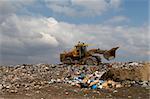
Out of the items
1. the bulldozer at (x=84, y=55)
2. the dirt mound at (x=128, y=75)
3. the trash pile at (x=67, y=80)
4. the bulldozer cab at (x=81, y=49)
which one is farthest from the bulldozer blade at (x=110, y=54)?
the dirt mound at (x=128, y=75)

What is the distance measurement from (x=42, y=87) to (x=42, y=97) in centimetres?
230

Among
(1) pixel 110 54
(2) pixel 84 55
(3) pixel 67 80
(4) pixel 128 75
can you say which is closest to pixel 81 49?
(2) pixel 84 55

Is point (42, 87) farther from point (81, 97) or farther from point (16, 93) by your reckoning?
point (81, 97)

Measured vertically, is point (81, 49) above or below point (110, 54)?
above

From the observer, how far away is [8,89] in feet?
47.9

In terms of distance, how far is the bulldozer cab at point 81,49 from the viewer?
26188 millimetres

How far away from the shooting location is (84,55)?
86.3ft

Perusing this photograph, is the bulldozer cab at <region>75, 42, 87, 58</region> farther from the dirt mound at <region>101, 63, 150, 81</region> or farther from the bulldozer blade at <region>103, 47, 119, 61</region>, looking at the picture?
the dirt mound at <region>101, 63, 150, 81</region>

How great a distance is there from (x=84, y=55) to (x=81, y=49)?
1.75 ft

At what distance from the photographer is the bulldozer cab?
2619cm

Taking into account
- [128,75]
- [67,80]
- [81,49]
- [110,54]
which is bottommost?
[67,80]

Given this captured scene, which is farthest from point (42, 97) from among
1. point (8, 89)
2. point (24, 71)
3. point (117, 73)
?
point (24, 71)

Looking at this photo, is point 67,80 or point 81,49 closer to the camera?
point 67,80

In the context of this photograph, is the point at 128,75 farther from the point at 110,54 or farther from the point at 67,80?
the point at 110,54
